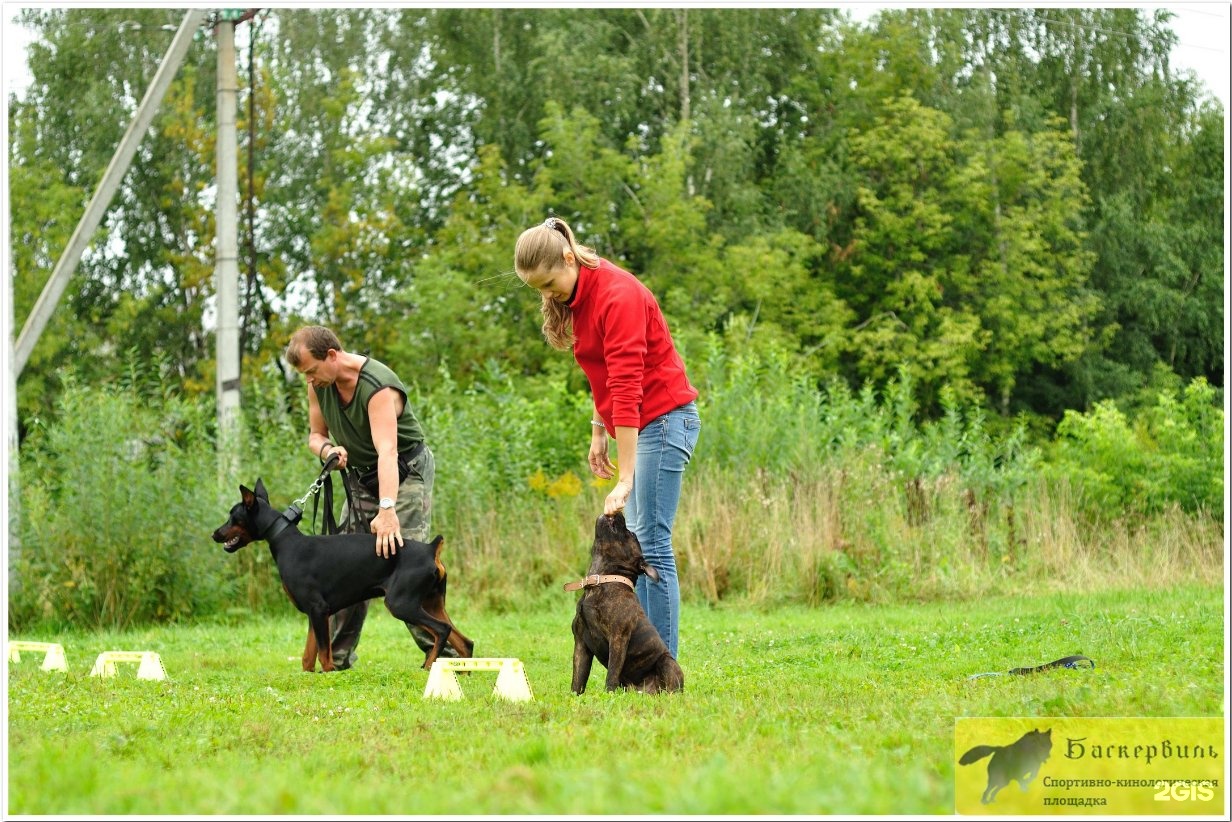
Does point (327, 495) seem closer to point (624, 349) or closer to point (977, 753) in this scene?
point (624, 349)

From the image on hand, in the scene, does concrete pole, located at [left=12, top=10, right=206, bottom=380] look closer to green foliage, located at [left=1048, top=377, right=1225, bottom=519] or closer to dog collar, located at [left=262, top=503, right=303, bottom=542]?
dog collar, located at [left=262, top=503, right=303, bottom=542]

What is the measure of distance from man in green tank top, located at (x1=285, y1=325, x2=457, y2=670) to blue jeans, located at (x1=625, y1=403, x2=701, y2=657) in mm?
1563

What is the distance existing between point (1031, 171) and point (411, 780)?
30960mm

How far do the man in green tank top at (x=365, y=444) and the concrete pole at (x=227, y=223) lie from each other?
682 cm

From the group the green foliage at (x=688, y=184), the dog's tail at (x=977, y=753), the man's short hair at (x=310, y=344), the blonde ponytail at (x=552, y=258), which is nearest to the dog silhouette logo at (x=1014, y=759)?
the dog's tail at (x=977, y=753)

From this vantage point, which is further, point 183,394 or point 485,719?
point 183,394

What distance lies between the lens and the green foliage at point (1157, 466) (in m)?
13.5

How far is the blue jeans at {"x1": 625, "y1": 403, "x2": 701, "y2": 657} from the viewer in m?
5.67

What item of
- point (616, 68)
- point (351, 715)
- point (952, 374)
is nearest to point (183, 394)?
point (616, 68)

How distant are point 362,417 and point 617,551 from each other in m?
2.00

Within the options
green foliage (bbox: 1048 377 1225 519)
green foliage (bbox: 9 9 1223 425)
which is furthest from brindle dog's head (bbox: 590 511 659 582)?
green foliage (bbox: 9 9 1223 425)

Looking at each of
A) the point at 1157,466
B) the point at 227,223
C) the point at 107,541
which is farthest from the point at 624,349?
the point at 1157,466

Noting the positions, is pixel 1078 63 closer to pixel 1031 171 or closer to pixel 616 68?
pixel 1031 171

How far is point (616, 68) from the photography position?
29.6 meters
